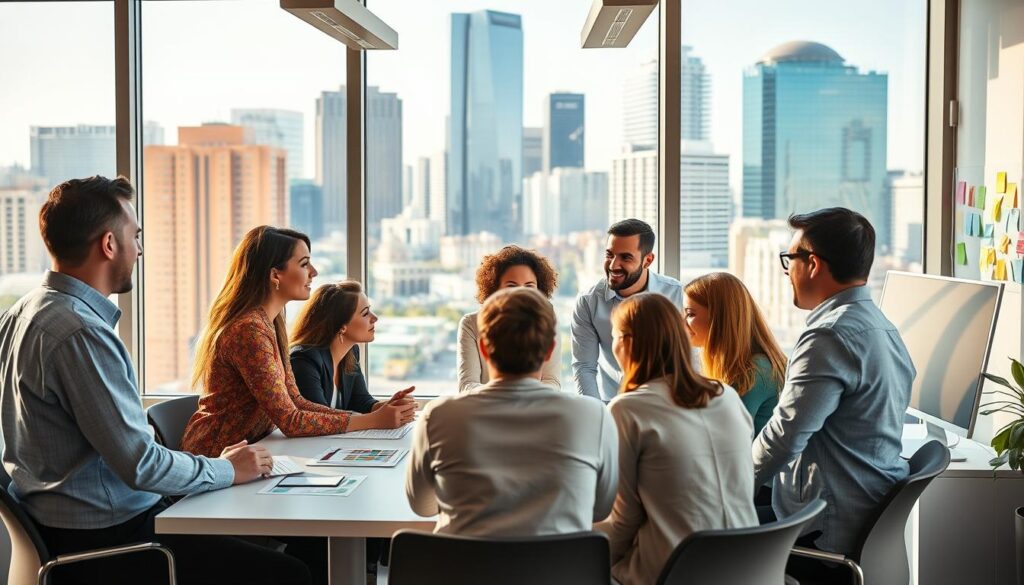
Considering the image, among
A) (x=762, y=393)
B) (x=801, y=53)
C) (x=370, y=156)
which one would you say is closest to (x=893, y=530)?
(x=762, y=393)

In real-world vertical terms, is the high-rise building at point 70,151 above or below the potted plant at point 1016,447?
above

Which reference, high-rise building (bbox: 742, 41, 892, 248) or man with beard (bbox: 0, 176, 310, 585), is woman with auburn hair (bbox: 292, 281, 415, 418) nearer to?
man with beard (bbox: 0, 176, 310, 585)

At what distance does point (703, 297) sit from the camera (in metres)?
3.17

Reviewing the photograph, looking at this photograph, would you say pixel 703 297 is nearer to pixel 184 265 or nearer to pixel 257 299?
pixel 257 299

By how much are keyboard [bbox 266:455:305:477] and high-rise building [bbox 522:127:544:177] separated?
222 cm

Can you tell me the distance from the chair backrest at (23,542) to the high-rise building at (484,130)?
2.58 metres

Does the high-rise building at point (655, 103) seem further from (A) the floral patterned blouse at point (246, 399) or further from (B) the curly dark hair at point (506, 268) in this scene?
(A) the floral patterned blouse at point (246, 399)

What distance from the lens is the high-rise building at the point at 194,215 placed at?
4.66m

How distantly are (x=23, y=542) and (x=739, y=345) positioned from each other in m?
2.10

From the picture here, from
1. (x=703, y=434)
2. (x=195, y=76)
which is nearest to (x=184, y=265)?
(x=195, y=76)

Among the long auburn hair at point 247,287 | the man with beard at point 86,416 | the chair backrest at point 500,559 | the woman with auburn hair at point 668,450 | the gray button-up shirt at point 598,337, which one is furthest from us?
the gray button-up shirt at point 598,337

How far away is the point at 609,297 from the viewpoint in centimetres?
432

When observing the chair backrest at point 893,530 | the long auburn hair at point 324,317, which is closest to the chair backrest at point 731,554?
the chair backrest at point 893,530

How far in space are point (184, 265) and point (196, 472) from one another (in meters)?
2.41
